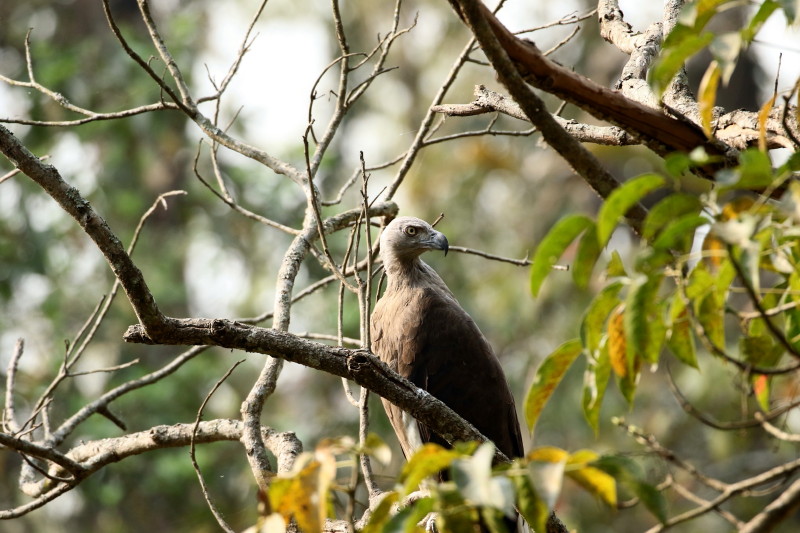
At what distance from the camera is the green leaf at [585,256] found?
67.4 inches

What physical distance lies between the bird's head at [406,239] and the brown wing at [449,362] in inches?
13.1

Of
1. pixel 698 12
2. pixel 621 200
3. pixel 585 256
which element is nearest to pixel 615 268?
pixel 585 256

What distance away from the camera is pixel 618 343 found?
6.12 ft

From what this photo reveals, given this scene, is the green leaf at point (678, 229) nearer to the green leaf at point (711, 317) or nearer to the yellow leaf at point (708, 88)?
the green leaf at point (711, 317)

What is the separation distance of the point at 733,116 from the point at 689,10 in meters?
1.26

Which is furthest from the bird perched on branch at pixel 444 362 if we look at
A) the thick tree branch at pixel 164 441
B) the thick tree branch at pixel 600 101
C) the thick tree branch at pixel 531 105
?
the thick tree branch at pixel 531 105

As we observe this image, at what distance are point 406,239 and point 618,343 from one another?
317 cm

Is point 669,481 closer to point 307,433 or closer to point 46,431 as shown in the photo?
point 46,431

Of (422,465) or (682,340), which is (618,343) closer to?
(682,340)

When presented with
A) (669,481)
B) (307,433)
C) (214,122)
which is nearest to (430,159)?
(307,433)

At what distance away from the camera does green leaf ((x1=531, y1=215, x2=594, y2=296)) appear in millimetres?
1694

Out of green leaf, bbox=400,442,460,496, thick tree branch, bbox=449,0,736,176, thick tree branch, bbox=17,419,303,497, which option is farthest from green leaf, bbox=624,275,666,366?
thick tree branch, bbox=17,419,303,497

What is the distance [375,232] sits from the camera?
7031 millimetres

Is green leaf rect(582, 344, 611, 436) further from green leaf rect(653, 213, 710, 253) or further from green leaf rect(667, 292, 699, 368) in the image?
green leaf rect(653, 213, 710, 253)
